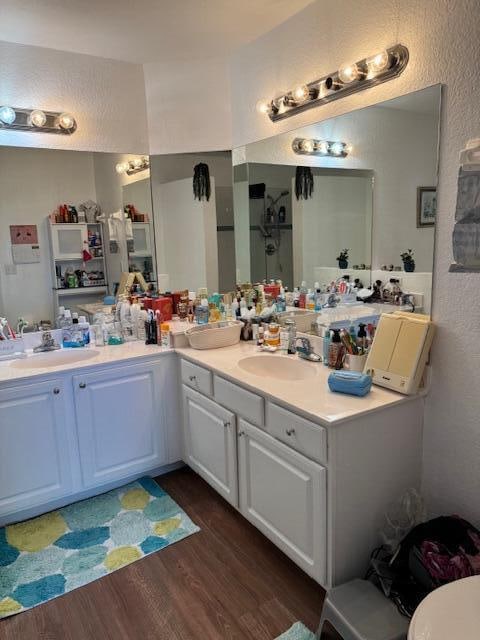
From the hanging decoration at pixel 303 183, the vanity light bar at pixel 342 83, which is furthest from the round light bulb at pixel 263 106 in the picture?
the hanging decoration at pixel 303 183

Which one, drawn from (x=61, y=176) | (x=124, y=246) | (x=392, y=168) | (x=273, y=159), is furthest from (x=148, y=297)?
(x=392, y=168)

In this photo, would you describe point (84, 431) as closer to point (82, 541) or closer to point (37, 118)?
point (82, 541)

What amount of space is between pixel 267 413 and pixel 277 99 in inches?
65.3

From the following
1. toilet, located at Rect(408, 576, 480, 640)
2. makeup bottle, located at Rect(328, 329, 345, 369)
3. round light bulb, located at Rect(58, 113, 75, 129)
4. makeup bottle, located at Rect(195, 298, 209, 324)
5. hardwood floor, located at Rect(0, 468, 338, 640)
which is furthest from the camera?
makeup bottle, located at Rect(195, 298, 209, 324)

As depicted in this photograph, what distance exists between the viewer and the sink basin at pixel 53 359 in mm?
2477

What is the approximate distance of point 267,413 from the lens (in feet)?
6.09

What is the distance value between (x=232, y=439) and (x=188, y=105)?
7.03ft

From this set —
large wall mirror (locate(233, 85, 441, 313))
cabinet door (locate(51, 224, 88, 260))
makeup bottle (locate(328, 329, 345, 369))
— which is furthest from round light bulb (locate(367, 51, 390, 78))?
cabinet door (locate(51, 224, 88, 260))

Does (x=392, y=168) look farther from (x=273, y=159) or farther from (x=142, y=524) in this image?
(x=142, y=524)

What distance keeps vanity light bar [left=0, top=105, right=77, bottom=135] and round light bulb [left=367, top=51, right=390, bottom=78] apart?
171 cm

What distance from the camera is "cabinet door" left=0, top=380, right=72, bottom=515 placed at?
2.17 meters

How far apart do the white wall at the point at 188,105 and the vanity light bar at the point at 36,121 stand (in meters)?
0.55

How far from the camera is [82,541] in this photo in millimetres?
2145

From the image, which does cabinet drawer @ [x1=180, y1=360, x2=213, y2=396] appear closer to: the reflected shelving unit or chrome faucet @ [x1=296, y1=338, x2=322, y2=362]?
chrome faucet @ [x1=296, y1=338, x2=322, y2=362]
